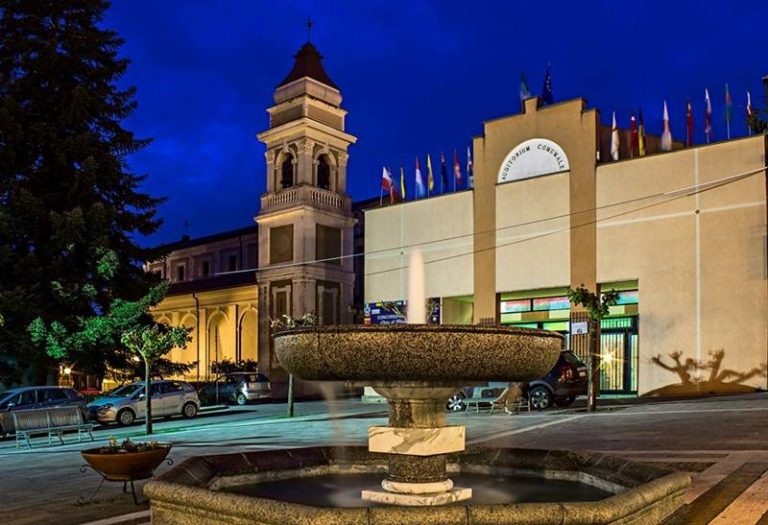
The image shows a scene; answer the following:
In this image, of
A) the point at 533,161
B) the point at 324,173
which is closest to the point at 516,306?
the point at 533,161

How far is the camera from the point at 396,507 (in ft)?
18.2

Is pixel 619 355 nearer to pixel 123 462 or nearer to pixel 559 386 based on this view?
pixel 559 386

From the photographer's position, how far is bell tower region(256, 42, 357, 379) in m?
41.3

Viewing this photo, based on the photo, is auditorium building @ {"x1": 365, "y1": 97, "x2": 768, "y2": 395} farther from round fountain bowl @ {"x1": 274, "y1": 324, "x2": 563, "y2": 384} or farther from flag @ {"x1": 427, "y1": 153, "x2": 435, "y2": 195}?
round fountain bowl @ {"x1": 274, "y1": 324, "x2": 563, "y2": 384}

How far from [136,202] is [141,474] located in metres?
24.1

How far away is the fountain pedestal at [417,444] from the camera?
6348mm

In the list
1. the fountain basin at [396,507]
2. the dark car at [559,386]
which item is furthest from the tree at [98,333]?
the fountain basin at [396,507]

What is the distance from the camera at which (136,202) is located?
31.4m

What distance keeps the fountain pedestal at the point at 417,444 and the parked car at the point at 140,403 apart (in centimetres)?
2105

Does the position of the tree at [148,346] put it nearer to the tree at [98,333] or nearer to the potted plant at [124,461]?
→ the tree at [98,333]

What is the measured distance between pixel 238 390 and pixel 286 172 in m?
13.4

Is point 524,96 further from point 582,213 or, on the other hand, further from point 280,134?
point 280,134

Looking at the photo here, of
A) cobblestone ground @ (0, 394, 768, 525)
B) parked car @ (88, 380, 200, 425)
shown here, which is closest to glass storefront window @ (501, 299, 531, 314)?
→ cobblestone ground @ (0, 394, 768, 525)

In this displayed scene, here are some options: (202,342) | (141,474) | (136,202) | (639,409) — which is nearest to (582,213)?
(639,409)
